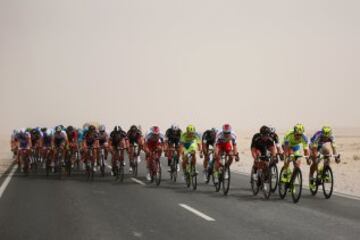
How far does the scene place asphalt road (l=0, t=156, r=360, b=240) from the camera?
30.3 ft

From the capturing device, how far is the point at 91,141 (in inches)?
827

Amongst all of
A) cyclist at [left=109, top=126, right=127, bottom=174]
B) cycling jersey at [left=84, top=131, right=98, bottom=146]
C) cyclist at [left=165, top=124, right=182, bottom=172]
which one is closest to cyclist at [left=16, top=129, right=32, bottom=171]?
cycling jersey at [left=84, top=131, right=98, bottom=146]

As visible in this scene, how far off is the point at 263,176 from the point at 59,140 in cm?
998

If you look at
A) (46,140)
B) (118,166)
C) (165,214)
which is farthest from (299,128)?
(46,140)

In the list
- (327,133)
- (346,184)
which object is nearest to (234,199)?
(327,133)

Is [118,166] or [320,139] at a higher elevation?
[320,139]

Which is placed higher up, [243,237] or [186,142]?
[186,142]

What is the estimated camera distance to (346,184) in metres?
20.0

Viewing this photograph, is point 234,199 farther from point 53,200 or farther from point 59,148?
point 59,148

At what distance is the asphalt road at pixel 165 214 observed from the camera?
923 cm

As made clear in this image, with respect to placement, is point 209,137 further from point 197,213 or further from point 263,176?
point 197,213

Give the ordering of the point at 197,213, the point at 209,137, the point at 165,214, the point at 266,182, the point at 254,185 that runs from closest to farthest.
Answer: the point at 165,214
the point at 197,213
the point at 266,182
the point at 254,185
the point at 209,137

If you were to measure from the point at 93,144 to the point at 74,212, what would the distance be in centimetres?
923

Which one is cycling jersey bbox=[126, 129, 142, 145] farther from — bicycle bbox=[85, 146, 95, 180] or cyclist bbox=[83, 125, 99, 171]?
bicycle bbox=[85, 146, 95, 180]
